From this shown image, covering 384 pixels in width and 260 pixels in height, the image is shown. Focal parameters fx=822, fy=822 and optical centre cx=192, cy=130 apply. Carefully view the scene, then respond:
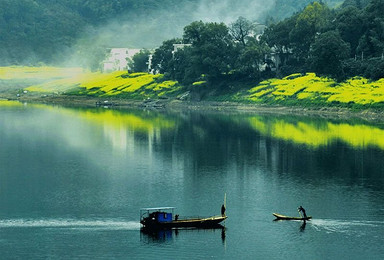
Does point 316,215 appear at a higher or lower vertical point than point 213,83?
lower

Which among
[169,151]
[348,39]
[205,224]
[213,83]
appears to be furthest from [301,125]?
[205,224]

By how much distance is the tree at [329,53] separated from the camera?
160750 mm

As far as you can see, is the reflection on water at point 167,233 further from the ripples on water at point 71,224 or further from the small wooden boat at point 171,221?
the ripples on water at point 71,224

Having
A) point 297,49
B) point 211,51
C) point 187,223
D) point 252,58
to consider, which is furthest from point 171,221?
point 297,49

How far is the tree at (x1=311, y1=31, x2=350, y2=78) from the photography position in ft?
527

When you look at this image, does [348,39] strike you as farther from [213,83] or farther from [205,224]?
[205,224]

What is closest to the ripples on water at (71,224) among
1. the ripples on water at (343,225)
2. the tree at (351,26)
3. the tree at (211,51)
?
the ripples on water at (343,225)

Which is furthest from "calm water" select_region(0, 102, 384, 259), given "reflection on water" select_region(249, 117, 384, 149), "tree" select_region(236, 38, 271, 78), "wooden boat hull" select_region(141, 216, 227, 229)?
"tree" select_region(236, 38, 271, 78)

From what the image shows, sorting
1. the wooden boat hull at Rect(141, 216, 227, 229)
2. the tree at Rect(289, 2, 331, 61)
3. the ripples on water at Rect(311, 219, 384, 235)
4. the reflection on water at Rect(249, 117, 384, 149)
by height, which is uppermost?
the tree at Rect(289, 2, 331, 61)

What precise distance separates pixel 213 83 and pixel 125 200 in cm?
12066

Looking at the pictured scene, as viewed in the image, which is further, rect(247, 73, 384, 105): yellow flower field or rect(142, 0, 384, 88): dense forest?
rect(142, 0, 384, 88): dense forest

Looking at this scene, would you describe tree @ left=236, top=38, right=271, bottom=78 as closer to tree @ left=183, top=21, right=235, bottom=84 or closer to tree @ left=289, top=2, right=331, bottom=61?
tree @ left=183, top=21, right=235, bottom=84

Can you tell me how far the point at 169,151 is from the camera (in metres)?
107

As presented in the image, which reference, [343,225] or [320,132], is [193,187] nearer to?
[343,225]
